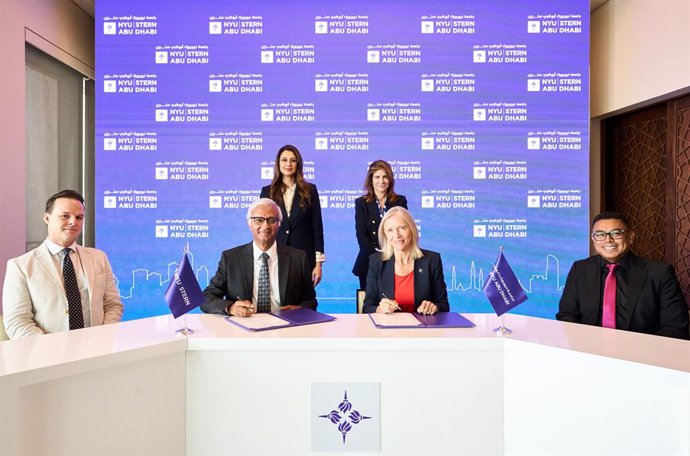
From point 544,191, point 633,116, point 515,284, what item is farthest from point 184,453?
point 633,116

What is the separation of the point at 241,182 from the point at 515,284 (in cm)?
322

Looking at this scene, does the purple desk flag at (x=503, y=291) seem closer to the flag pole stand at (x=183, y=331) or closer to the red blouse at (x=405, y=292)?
the red blouse at (x=405, y=292)

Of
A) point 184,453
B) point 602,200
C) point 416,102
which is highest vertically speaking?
point 416,102

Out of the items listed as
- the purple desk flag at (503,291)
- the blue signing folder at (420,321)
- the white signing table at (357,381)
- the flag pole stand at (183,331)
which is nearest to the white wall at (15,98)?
the white signing table at (357,381)

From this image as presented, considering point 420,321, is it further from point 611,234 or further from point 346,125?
point 346,125

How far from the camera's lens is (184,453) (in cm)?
168

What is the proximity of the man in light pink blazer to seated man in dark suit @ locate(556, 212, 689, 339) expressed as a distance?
2457mm

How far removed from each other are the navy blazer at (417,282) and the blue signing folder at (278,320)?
0.63m

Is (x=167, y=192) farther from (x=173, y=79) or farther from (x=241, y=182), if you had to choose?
(x=173, y=79)

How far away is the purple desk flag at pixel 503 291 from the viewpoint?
1.81 meters

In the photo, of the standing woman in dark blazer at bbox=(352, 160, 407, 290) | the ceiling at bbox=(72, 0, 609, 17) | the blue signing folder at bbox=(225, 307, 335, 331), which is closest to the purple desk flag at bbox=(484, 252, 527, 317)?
the blue signing folder at bbox=(225, 307, 335, 331)

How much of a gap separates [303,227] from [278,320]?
6.07 ft

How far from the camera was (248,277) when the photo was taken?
2.55m

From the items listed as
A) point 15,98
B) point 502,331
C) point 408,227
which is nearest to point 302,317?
point 502,331
